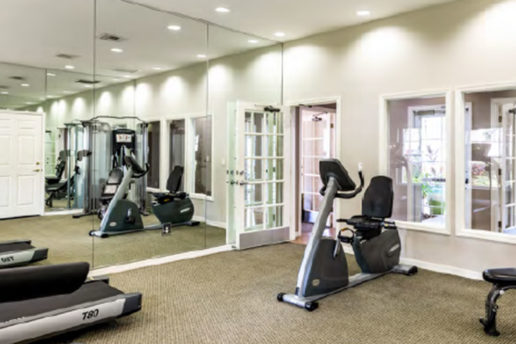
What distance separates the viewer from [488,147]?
458 cm

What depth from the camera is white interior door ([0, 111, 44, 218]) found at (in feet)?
14.2

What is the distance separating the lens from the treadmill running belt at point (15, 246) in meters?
4.21

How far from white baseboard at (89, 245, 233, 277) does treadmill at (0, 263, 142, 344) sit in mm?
1023

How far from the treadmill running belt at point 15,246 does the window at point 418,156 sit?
4.26 meters

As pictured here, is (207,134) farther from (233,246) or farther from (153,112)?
(233,246)

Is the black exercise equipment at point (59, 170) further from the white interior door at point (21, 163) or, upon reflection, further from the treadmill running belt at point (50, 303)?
the treadmill running belt at point (50, 303)

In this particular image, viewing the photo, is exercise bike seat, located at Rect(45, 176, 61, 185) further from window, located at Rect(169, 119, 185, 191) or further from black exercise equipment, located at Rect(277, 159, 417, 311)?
black exercise equipment, located at Rect(277, 159, 417, 311)

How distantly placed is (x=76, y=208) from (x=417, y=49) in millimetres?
4269

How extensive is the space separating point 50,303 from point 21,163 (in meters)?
2.13

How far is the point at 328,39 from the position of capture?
561 centimetres

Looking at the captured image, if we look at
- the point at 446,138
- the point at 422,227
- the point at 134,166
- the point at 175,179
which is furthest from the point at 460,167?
the point at 134,166

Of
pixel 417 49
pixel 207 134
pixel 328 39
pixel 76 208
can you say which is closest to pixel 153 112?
pixel 207 134

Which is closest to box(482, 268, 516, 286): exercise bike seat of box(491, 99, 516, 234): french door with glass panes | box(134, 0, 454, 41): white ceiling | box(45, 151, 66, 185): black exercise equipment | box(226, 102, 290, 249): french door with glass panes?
box(491, 99, 516, 234): french door with glass panes

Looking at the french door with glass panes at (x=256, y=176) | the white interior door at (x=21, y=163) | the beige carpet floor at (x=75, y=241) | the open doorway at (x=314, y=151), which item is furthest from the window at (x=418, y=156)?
the white interior door at (x=21, y=163)
